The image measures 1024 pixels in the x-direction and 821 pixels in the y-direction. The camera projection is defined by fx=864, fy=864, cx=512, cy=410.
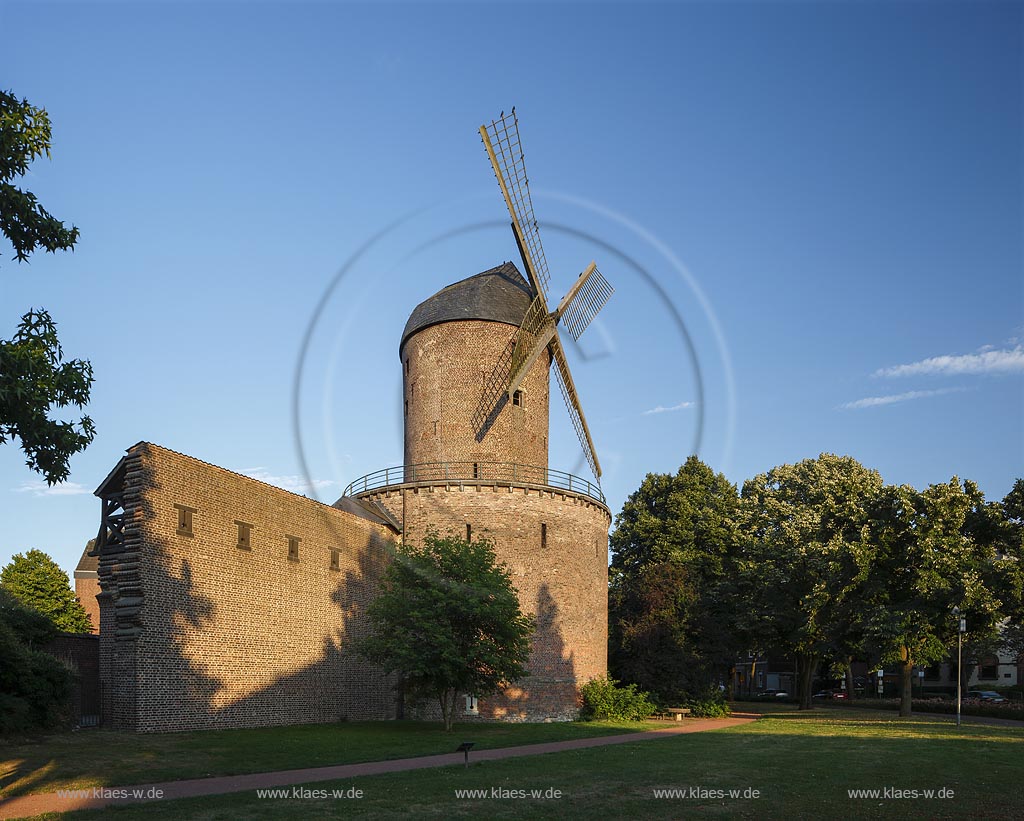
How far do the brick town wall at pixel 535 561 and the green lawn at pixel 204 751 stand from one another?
5.78 m

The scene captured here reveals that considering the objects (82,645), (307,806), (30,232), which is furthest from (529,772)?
(82,645)

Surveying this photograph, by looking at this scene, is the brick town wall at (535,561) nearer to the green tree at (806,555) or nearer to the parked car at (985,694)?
the green tree at (806,555)

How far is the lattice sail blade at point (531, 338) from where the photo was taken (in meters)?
39.6

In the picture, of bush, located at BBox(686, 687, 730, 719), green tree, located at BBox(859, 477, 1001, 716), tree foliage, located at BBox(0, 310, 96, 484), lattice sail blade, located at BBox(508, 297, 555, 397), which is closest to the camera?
tree foliage, located at BBox(0, 310, 96, 484)

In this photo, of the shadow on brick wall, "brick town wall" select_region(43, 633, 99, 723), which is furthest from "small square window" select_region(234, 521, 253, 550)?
the shadow on brick wall

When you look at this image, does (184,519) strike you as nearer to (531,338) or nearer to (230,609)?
(230,609)

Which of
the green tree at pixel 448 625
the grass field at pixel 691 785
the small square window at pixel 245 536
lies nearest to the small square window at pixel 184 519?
the small square window at pixel 245 536

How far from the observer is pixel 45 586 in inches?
2334

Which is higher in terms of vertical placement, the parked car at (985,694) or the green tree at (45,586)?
the green tree at (45,586)

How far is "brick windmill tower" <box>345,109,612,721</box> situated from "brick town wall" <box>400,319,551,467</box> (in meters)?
0.05

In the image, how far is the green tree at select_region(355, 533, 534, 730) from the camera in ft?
93.7

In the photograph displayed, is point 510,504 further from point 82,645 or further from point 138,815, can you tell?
point 138,815

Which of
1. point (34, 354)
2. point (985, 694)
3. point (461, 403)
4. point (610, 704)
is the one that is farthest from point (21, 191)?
point (985, 694)

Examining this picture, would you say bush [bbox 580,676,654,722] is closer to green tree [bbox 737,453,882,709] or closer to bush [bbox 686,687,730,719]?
bush [bbox 686,687,730,719]
